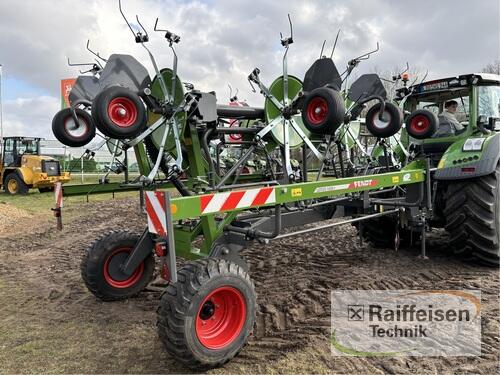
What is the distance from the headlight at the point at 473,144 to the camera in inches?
194

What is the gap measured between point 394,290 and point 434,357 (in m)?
1.38

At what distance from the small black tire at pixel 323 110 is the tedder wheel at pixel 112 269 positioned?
206 cm

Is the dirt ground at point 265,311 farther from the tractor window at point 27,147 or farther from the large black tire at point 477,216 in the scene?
the tractor window at point 27,147

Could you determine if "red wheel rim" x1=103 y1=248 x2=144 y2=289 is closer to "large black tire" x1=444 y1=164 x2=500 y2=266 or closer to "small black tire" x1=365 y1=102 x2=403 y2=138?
"small black tire" x1=365 y1=102 x2=403 y2=138

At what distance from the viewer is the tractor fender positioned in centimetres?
474

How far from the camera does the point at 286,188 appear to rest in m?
3.44

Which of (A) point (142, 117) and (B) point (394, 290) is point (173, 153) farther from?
(B) point (394, 290)

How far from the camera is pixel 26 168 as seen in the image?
1633 centimetres

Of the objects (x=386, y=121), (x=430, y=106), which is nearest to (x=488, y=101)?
(x=430, y=106)

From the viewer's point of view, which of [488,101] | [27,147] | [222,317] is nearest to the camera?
[222,317]

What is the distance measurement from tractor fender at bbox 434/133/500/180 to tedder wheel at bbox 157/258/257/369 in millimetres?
Answer: 3059

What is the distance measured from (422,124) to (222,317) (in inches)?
161

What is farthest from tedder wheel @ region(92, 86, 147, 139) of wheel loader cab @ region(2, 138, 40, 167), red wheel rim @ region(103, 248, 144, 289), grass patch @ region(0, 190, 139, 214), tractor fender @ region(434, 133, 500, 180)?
wheel loader cab @ region(2, 138, 40, 167)

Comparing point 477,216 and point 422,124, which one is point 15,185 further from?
point 477,216
